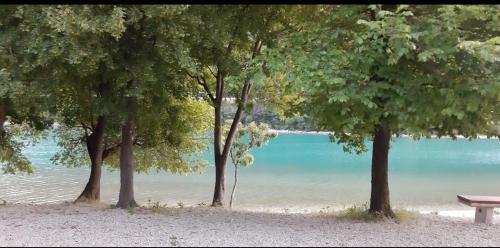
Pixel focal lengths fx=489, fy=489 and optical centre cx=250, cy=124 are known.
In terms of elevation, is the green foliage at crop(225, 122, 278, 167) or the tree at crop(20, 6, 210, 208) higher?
the tree at crop(20, 6, 210, 208)

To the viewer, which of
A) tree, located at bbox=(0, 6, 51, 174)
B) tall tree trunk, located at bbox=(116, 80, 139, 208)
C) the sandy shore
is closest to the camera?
the sandy shore

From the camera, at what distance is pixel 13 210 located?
1066cm

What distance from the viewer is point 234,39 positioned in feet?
38.5

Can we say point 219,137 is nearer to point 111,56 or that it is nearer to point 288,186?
point 111,56

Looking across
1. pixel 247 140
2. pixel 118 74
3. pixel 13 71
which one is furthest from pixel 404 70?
pixel 247 140

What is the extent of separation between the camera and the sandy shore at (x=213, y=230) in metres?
7.34

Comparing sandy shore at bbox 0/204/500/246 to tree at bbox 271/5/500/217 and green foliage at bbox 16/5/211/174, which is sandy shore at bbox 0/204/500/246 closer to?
tree at bbox 271/5/500/217

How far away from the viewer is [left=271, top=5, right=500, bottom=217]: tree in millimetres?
7023

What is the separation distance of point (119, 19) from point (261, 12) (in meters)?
4.30

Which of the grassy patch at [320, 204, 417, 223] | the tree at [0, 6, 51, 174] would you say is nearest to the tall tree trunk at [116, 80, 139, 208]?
the tree at [0, 6, 51, 174]

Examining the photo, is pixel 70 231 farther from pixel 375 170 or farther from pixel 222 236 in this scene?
pixel 375 170

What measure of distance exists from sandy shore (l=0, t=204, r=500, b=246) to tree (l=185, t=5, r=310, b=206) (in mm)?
2716

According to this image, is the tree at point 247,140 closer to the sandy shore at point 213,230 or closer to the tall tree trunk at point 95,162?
the tall tree trunk at point 95,162

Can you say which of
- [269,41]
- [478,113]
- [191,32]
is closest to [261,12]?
[269,41]
